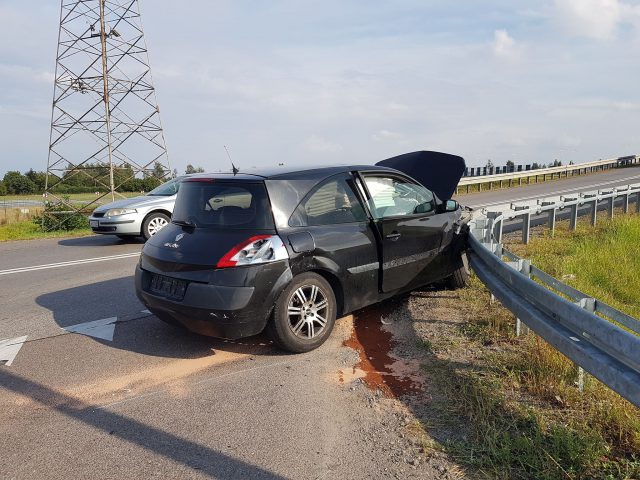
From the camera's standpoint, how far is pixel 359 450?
2930mm

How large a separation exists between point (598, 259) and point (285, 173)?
5.70 metres

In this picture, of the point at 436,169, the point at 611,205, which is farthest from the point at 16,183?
the point at 611,205

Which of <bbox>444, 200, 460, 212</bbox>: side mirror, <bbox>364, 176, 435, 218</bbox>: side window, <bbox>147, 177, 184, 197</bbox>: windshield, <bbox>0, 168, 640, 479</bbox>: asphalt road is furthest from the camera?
<bbox>147, 177, 184, 197</bbox>: windshield

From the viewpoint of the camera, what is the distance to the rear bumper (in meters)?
4.01

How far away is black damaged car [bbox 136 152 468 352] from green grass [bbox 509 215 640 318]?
8.82 feet

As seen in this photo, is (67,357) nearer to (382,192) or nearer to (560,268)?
(382,192)

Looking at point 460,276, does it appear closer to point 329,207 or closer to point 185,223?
point 329,207

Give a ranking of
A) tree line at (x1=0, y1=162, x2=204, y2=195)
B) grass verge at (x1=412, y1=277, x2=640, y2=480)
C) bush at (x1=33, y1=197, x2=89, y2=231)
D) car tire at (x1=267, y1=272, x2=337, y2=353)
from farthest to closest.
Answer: tree line at (x1=0, y1=162, x2=204, y2=195)
bush at (x1=33, y1=197, x2=89, y2=231)
car tire at (x1=267, y1=272, x2=337, y2=353)
grass verge at (x1=412, y1=277, x2=640, y2=480)

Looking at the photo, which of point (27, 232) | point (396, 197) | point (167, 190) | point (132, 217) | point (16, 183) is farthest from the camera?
point (16, 183)

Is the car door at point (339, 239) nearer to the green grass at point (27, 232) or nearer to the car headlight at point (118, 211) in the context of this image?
the car headlight at point (118, 211)

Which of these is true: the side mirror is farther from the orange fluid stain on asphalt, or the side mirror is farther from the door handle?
the orange fluid stain on asphalt

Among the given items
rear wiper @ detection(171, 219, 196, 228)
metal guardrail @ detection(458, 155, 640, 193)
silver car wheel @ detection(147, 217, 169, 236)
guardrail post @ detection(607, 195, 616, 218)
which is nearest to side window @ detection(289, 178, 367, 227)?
rear wiper @ detection(171, 219, 196, 228)

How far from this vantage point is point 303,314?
438 cm

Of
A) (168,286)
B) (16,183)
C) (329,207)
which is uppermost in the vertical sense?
(16,183)
